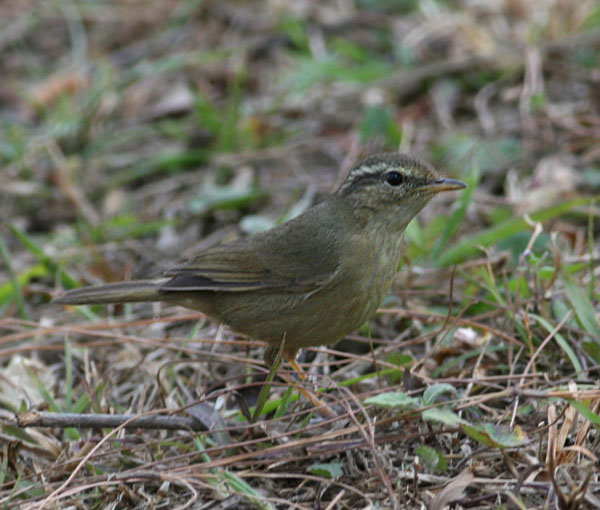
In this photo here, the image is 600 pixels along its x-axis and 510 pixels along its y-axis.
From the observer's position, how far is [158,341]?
5.18 meters

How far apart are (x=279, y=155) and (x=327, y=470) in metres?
4.27

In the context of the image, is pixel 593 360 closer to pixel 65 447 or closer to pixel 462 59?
pixel 65 447

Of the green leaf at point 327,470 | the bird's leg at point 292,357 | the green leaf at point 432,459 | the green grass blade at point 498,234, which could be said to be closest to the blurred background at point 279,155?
the green grass blade at point 498,234

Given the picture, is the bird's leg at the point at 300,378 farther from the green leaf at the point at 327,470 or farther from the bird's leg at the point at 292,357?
the green leaf at the point at 327,470

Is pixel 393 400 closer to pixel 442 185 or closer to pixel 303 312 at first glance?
pixel 303 312

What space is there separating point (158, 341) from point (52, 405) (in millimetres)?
814

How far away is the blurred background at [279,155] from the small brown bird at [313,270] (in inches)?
13.4

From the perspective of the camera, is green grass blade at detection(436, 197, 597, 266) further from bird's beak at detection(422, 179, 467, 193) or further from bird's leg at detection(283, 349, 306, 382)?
bird's leg at detection(283, 349, 306, 382)

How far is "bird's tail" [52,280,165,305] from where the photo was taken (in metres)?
4.91

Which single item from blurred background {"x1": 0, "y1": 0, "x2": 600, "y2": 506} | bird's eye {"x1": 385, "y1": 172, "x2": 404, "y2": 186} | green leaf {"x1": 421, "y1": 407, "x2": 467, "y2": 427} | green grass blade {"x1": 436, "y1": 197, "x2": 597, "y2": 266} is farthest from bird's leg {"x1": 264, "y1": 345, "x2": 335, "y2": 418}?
green grass blade {"x1": 436, "y1": 197, "x2": 597, "y2": 266}

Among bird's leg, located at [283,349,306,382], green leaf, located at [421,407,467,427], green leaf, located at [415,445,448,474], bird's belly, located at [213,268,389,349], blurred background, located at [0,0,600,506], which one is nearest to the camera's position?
green leaf, located at [421,407,467,427]

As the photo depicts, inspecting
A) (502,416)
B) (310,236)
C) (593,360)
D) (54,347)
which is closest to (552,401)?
(502,416)

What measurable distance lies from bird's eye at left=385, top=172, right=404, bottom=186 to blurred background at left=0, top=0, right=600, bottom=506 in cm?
63

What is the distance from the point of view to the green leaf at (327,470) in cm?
383
